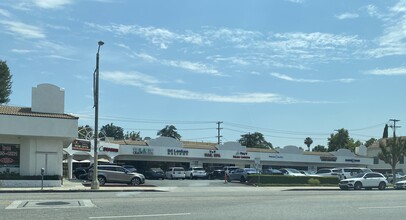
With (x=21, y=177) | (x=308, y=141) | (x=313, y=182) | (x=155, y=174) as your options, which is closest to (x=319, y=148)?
(x=308, y=141)

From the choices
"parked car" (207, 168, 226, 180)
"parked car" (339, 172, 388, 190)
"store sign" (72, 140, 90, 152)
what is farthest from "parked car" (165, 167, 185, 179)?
"parked car" (339, 172, 388, 190)

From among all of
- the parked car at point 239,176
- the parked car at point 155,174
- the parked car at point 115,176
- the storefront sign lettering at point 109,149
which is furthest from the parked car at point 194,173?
the parked car at point 115,176

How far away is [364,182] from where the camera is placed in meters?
38.5

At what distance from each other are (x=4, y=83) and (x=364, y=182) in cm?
4891

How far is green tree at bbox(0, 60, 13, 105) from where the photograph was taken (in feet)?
212

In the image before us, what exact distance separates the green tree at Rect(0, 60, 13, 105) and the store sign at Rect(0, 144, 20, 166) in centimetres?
3578

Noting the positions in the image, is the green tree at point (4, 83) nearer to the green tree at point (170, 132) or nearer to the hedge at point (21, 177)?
the hedge at point (21, 177)

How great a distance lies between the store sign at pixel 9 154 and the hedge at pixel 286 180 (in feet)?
64.8

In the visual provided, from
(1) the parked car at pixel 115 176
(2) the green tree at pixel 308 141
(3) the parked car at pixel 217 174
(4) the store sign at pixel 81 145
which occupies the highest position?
(2) the green tree at pixel 308 141

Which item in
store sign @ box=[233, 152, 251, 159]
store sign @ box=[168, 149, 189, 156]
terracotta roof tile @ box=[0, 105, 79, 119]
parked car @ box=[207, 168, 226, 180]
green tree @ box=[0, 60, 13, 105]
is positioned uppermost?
green tree @ box=[0, 60, 13, 105]

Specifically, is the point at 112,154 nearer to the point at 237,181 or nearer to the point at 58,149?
the point at 237,181

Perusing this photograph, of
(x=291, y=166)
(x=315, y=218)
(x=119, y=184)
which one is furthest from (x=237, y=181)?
(x=315, y=218)

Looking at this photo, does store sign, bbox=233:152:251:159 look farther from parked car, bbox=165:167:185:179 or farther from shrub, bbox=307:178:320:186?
shrub, bbox=307:178:320:186

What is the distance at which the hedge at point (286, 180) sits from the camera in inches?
1634
